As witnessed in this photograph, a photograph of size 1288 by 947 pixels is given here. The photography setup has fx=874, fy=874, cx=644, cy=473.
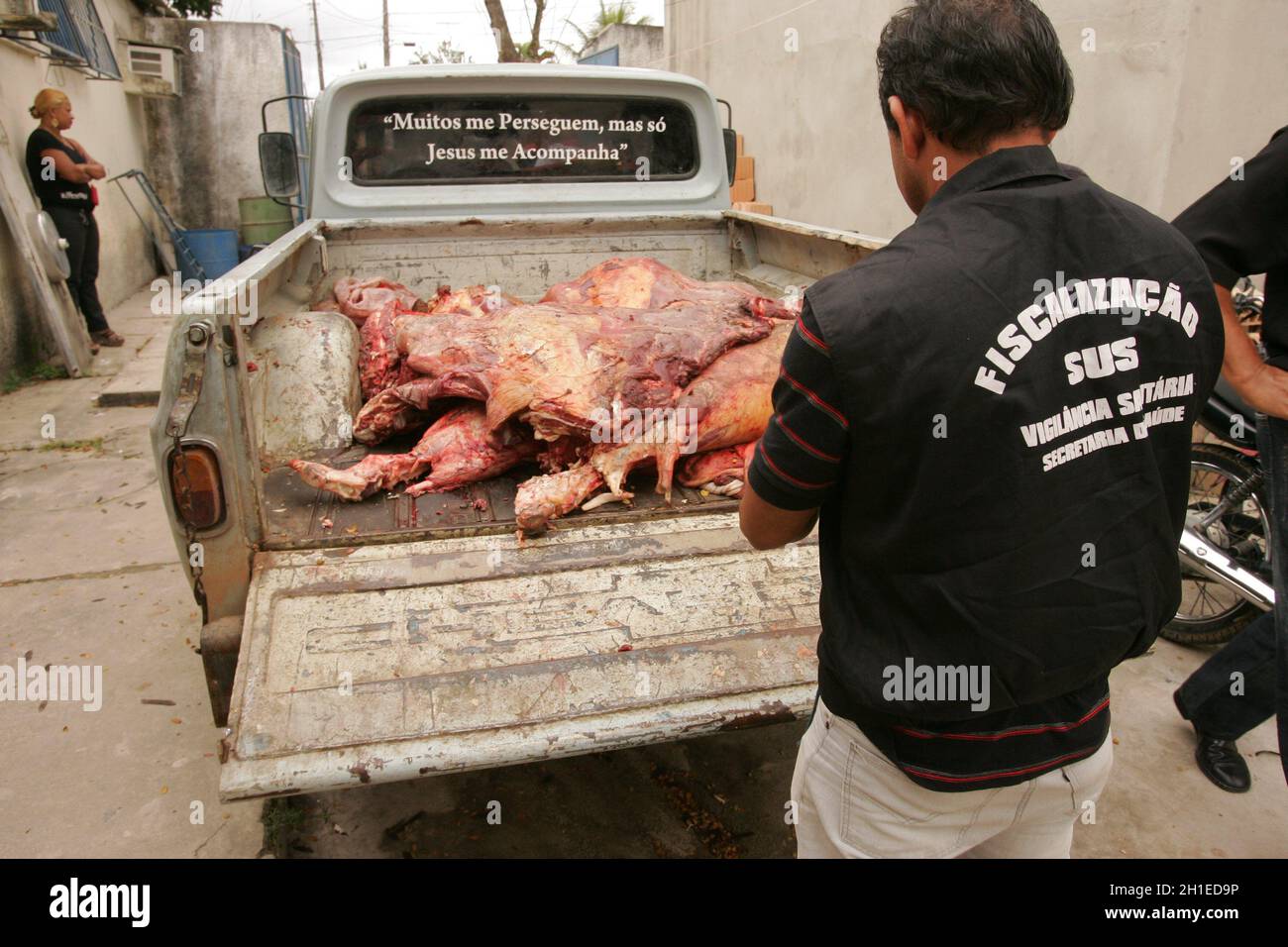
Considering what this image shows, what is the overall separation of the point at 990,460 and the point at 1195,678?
8.44 feet

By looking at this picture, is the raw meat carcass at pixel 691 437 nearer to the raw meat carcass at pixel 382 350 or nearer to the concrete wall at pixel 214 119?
the raw meat carcass at pixel 382 350

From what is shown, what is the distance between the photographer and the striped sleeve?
1265mm

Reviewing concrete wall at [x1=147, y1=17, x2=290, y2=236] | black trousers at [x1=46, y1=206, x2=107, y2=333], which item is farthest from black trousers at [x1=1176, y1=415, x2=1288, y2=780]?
concrete wall at [x1=147, y1=17, x2=290, y2=236]

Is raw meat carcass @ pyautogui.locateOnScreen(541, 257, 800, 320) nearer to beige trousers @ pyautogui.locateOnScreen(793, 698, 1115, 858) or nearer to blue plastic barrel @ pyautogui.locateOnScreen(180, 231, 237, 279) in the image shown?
beige trousers @ pyautogui.locateOnScreen(793, 698, 1115, 858)

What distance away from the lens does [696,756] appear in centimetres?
326

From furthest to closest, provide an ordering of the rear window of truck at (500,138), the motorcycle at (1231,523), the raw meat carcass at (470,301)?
1. the rear window of truck at (500,138)
2. the raw meat carcass at (470,301)
3. the motorcycle at (1231,523)

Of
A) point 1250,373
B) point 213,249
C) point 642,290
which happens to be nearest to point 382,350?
point 642,290

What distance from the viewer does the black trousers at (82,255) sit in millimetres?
7996

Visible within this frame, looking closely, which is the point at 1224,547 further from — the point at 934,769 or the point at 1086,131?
the point at 1086,131

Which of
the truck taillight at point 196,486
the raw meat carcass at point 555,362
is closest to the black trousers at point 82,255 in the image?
the raw meat carcass at point 555,362

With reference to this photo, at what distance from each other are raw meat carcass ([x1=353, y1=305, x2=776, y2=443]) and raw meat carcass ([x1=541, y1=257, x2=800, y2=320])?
19.8 inches

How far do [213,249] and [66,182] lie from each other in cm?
383

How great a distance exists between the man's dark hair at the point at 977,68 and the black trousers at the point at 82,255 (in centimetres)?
889

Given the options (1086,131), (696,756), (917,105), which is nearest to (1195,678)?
(696,756)
